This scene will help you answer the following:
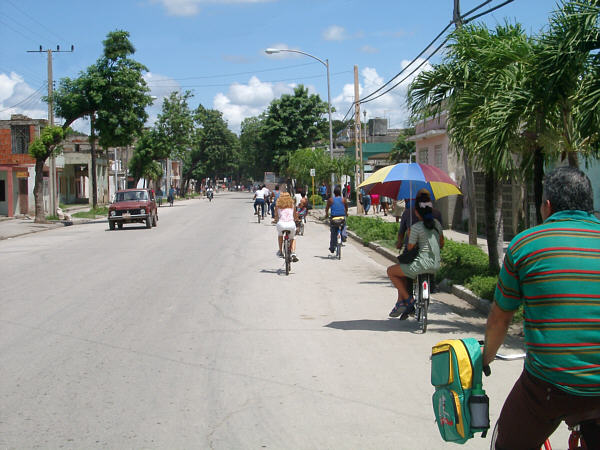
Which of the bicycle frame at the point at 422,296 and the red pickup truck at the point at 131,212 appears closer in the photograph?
the bicycle frame at the point at 422,296

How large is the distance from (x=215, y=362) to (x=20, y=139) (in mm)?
38869

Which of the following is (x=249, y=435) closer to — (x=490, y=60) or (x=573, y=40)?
(x=573, y=40)

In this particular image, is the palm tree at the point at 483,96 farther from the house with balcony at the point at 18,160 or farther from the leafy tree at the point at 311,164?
the leafy tree at the point at 311,164

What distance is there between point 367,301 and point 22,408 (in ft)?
20.6

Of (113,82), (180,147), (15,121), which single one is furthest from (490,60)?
(180,147)

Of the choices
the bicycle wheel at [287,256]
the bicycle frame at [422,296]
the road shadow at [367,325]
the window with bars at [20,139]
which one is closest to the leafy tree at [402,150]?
the window with bars at [20,139]

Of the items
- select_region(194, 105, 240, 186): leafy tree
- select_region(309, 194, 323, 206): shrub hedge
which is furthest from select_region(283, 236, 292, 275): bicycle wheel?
select_region(194, 105, 240, 186): leafy tree

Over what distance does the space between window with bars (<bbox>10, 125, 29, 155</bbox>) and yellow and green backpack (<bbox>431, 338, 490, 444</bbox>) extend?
42.4m

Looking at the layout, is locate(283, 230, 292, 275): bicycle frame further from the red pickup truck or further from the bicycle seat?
the red pickup truck

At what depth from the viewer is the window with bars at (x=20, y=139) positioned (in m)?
41.1

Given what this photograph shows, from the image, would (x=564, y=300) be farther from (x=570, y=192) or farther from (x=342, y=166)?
(x=342, y=166)

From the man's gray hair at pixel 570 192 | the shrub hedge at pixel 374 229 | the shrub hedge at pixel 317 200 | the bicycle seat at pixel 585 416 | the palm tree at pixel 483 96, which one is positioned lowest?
the shrub hedge at pixel 374 229

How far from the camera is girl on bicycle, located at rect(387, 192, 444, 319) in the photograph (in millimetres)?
8391

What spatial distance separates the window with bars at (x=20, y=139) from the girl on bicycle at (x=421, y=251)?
124ft
